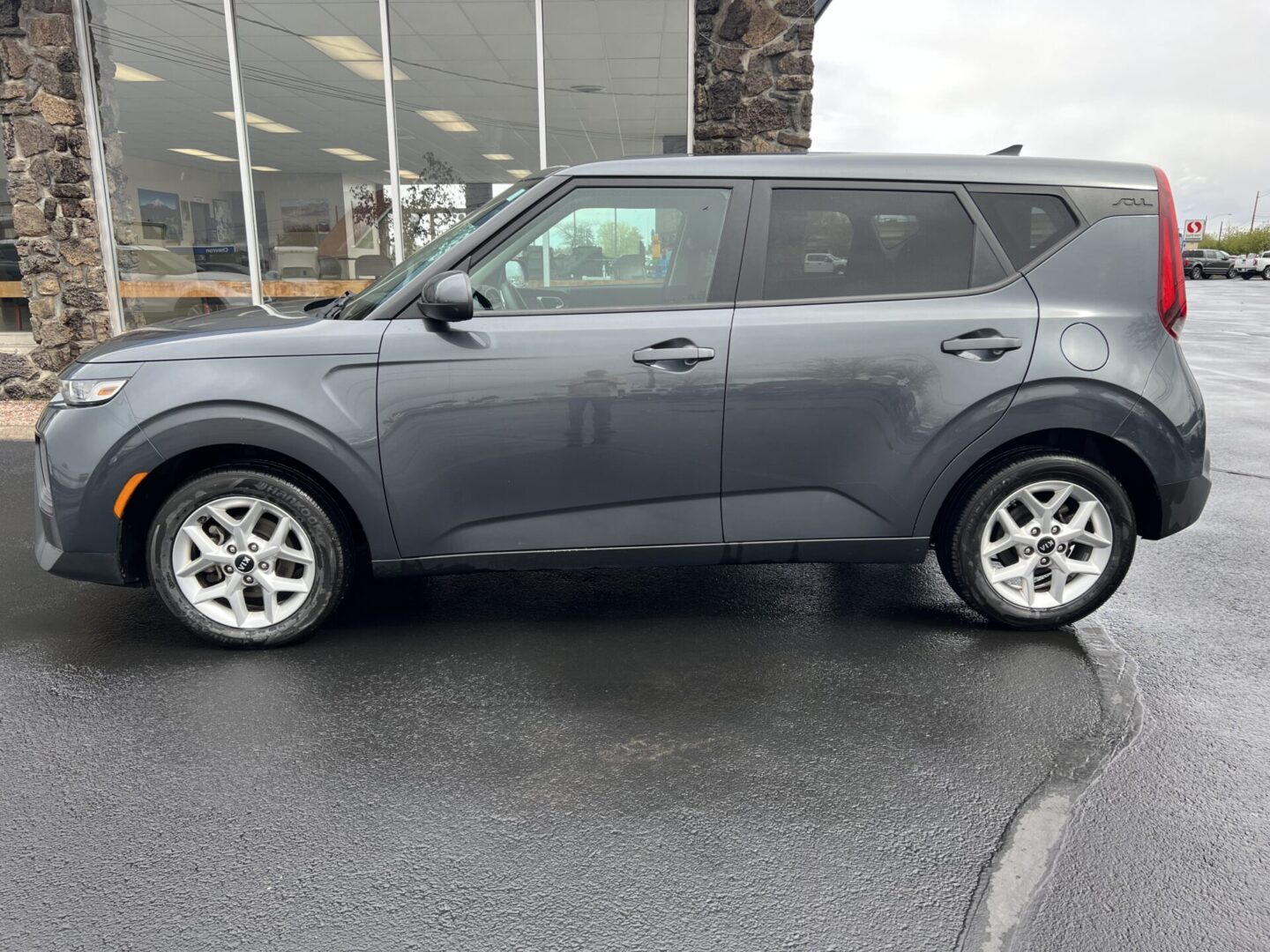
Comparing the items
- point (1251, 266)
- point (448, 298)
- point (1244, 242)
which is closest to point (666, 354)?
point (448, 298)

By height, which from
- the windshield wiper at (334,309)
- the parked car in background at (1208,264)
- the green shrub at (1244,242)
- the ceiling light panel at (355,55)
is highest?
the green shrub at (1244,242)

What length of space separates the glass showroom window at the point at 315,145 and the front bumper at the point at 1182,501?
8.08 metres

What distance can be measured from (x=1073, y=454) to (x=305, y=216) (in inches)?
352

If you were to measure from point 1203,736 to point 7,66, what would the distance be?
1074 cm

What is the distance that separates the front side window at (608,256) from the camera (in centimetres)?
353

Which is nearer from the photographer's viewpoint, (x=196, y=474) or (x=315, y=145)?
(x=196, y=474)

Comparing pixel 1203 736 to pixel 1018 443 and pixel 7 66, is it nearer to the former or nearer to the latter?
pixel 1018 443

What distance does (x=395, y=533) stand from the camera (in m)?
3.53

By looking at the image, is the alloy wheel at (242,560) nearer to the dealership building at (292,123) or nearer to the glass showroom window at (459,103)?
the dealership building at (292,123)

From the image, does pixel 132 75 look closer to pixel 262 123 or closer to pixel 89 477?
pixel 262 123

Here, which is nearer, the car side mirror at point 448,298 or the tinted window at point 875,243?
the car side mirror at point 448,298

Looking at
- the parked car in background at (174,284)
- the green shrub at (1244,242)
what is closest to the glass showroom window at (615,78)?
the parked car in background at (174,284)

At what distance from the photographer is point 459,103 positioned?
1100 centimetres

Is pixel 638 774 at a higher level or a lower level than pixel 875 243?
lower
